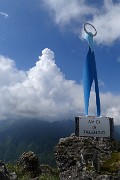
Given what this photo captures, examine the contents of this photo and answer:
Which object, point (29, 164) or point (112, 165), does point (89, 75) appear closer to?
point (29, 164)

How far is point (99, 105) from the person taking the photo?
45281 millimetres

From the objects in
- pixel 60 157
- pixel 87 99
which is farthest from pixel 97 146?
pixel 87 99

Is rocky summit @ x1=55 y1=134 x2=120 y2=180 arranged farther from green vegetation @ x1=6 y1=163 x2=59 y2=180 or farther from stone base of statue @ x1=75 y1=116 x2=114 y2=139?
green vegetation @ x1=6 y1=163 x2=59 y2=180

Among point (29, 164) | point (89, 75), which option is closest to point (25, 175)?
point (29, 164)

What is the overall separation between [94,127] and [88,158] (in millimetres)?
9065

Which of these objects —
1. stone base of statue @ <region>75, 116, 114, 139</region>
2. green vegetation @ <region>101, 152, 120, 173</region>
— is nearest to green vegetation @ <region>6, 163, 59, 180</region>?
stone base of statue @ <region>75, 116, 114, 139</region>

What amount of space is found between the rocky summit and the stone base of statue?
908mm

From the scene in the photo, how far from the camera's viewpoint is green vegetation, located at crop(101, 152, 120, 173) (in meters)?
24.8

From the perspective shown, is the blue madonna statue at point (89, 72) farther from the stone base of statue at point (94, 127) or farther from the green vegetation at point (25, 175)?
the green vegetation at point (25, 175)

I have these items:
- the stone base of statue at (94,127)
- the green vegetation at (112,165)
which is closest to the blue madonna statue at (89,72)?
the stone base of statue at (94,127)

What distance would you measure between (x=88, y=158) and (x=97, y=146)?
17.1 ft

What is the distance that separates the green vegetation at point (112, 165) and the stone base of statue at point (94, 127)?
6.39 metres

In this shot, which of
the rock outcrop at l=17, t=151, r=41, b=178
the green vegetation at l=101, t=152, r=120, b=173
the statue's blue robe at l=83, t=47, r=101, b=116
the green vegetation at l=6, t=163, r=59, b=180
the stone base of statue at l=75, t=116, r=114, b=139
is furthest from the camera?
the statue's blue robe at l=83, t=47, r=101, b=116

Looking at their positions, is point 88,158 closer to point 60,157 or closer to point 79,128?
point 60,157
